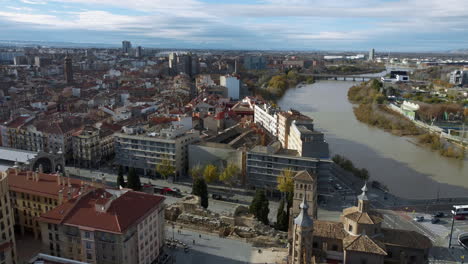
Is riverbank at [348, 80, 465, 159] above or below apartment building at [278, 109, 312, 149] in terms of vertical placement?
below

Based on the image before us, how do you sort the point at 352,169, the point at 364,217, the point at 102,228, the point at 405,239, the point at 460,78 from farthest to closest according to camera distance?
the point at 460,78, the point at 352,169, the point at 405,239, the point at 364,217, the point at 102,228

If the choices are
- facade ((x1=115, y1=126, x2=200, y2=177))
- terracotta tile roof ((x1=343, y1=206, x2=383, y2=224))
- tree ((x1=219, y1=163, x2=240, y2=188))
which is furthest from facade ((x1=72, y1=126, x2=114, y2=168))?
terracotta tile roof ((x1=343, y1=206, x2=383, y2=224))

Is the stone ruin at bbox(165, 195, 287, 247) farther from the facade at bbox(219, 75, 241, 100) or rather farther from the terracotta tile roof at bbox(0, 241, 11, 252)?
the facade at bbox(219, 75, 241, 100)

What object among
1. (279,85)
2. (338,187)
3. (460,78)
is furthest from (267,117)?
(460,78)

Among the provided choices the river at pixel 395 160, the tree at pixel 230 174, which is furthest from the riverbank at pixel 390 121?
the tree at pixel 230 174

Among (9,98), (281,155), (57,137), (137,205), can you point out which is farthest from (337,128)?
(9,98)

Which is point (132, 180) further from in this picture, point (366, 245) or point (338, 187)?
point (366, 245)
